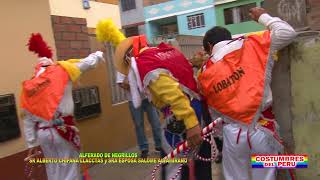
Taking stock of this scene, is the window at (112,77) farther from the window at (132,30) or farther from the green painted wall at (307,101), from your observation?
the window at (132,30)

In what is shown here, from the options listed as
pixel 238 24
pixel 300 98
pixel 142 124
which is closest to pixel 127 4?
pixel 238 24

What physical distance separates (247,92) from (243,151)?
46 cm

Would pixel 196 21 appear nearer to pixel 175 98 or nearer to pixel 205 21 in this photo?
pixel 205 21

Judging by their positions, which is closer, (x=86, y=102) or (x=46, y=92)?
(x=46, y=92)

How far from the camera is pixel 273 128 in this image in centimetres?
324

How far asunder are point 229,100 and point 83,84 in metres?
3.74

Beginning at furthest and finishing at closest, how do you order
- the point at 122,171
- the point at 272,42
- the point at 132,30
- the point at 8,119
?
1. the point at 132,30
2. the point at 122,171
3. the point at 8,119
4. the point at 272,42

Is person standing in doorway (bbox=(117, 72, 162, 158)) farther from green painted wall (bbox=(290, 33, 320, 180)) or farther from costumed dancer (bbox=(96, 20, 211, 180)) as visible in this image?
green painted wall (bbox=(290, 33, 320, 180))

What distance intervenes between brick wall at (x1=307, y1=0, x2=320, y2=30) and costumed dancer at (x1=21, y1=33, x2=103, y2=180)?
7.27 feet

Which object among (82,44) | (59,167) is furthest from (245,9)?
(59,167)

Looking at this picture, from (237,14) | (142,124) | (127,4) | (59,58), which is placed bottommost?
(142,124)

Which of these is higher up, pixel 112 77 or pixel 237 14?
pixel 237 14

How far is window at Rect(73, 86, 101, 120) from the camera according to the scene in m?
6.30

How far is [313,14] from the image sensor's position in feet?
11.3
